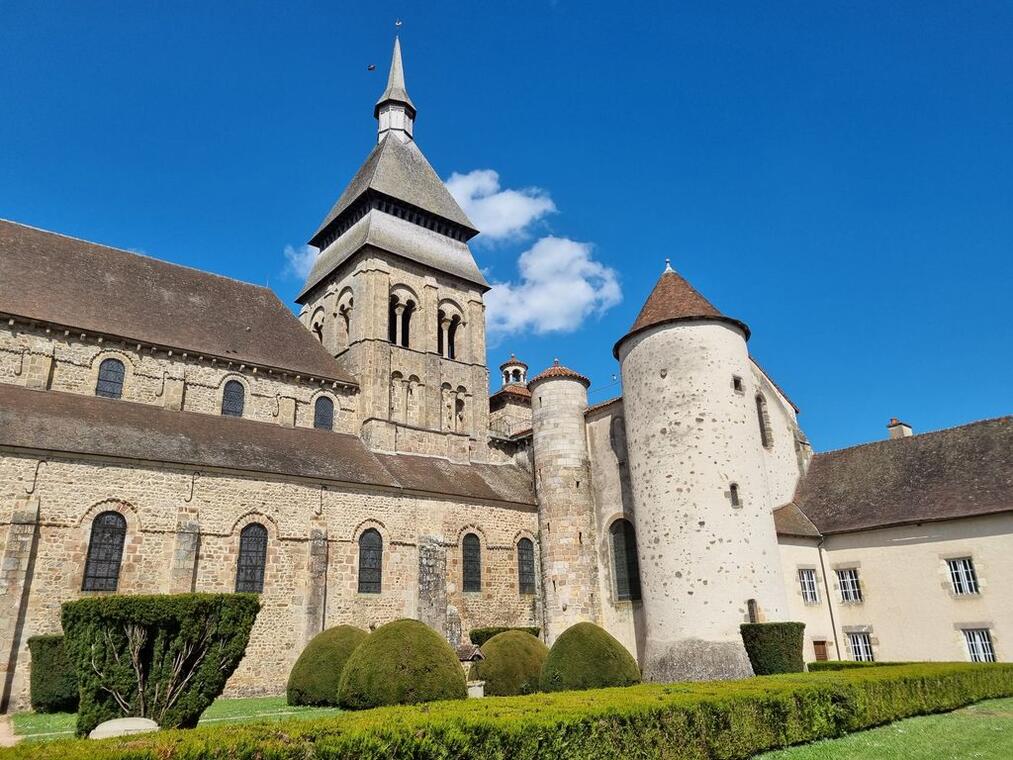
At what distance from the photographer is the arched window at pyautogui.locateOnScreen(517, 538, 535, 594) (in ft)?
77.3

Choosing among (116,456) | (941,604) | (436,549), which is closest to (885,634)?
(941,604)

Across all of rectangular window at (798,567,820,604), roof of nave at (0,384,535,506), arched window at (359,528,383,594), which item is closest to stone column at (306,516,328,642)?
arched window at (359,528,383,594)

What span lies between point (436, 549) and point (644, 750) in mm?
13637

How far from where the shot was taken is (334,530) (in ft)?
64.3

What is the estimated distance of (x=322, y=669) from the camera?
14625mm

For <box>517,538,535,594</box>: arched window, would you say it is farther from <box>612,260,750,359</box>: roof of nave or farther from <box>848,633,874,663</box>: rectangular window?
<box>848,633,874,663</box>: rectangular window

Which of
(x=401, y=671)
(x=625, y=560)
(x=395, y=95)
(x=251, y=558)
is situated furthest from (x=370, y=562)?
(x=395, y=95)

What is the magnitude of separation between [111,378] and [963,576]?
24.4 meters

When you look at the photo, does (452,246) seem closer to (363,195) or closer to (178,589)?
(363,195)

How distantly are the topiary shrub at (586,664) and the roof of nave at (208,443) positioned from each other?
28.3 ft

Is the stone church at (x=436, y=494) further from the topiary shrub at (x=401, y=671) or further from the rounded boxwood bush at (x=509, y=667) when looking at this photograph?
the topiary shrub at (x=401, y=671)

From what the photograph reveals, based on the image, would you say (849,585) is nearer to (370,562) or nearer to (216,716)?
(370,562)

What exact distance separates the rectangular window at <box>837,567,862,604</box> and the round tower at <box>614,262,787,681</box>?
3.03 m

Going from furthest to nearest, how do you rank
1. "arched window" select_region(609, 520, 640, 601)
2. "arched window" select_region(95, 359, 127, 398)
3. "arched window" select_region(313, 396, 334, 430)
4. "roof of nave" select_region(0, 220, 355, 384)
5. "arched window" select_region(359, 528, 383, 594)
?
"arched window" select_region(313, 396, 334, 430), "arched window" select_region(609, 520, 640, 601), "roof of nave" select_region(0, 220, 355, 384), "arched window" select_region(95, 359, 127, 398), "arched window" select_region(359, 528, 383, 594)
